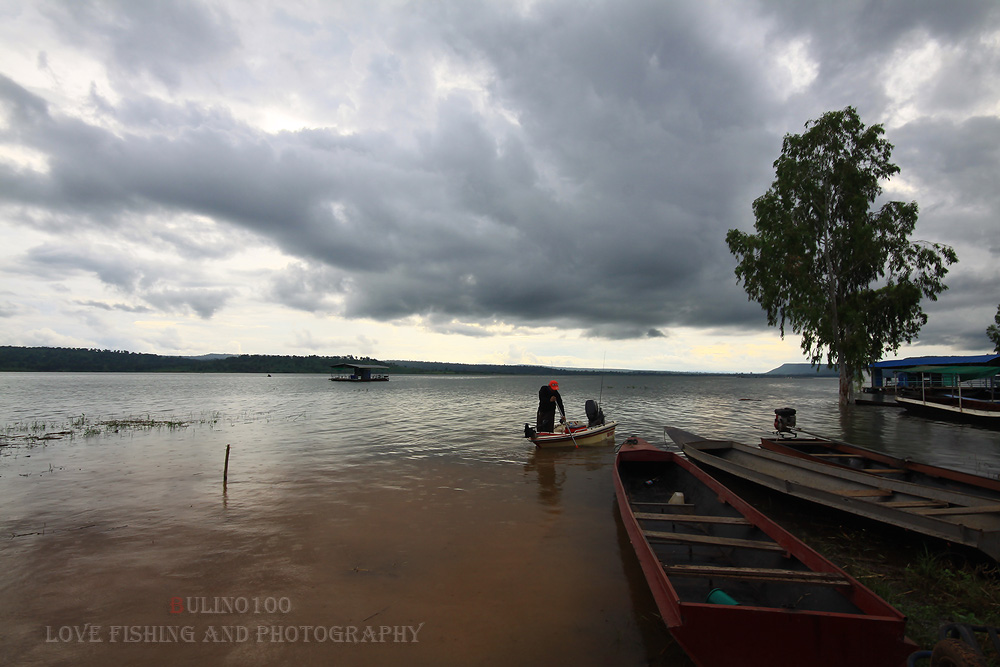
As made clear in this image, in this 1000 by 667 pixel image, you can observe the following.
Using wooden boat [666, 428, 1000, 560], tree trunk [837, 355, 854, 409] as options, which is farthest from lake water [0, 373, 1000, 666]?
tree trunk [837, 355, 854, 409]

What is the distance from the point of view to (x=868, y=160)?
29828mm

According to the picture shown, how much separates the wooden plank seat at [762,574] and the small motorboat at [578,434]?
11234 millimetres

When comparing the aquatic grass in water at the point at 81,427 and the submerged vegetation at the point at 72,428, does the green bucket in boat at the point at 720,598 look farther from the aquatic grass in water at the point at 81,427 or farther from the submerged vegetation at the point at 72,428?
the submerged vegetation at the point at 72,428

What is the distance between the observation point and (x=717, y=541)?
5.93 m

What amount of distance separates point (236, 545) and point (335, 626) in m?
3.76

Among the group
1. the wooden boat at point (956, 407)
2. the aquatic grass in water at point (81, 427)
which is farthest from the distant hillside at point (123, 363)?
the wooden boat at point (956, 407)

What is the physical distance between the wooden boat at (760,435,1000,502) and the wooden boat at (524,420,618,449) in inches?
242

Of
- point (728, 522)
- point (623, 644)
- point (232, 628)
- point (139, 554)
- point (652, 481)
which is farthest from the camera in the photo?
point (652, 481)

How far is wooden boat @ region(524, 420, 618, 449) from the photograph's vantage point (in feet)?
54.0

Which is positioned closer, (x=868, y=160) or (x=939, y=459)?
(x=939, y=459)

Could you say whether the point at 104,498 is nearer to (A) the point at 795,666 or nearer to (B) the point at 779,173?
(A) the point at 795,666

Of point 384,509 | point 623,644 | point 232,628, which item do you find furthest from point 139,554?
point 623,644

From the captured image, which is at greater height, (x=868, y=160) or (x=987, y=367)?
(x=868, y=160)

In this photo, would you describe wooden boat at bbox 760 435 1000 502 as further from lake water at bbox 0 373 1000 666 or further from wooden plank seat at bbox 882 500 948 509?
lake water at bbox 0 373 1000 666
